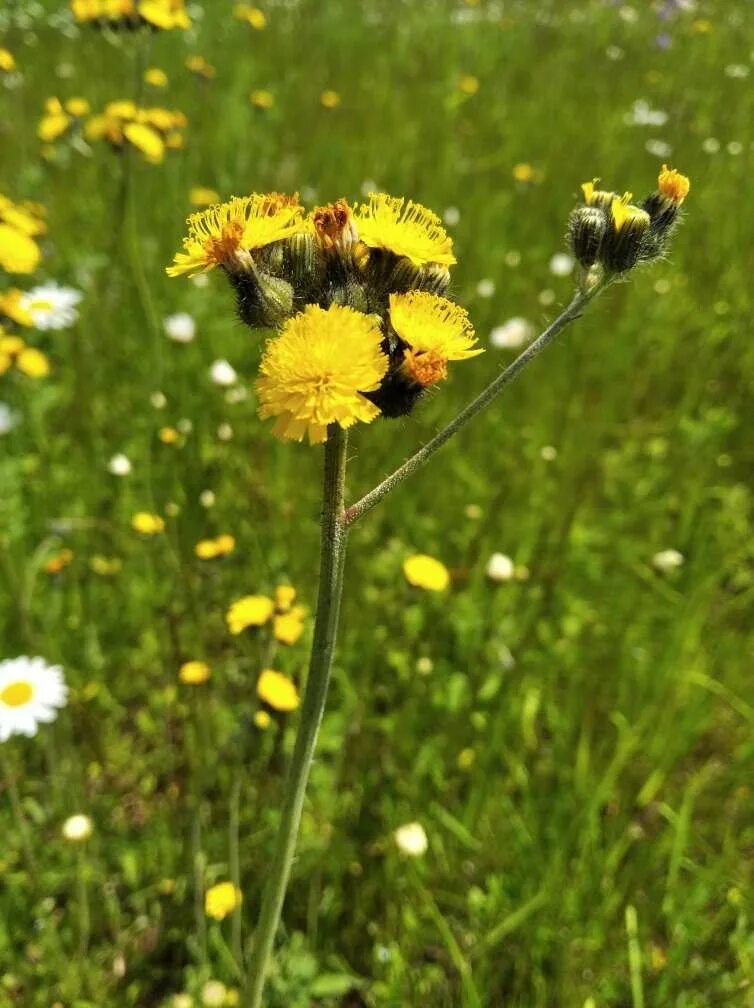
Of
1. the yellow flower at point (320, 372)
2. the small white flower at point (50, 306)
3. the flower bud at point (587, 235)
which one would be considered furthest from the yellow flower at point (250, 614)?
the small white flower at point (50, 306)

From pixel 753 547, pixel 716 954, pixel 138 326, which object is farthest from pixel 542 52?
pixel 716 954

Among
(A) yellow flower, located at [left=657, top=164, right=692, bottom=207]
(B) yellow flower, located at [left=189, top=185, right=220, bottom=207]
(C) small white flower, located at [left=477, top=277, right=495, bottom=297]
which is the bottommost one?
(A) yellow flower, located at [left=657, top=164, right=692, bottom=207]

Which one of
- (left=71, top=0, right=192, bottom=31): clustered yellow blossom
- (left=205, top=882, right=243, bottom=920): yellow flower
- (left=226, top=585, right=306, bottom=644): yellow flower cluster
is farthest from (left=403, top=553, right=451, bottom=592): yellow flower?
(left=71, top=0, right=192, bottom=31): clustered yellow blossom

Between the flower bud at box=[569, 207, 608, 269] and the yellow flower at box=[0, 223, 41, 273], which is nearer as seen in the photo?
the flower bud at box=[569, 207, 608, 269]

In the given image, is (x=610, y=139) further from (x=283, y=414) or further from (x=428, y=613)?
(x=283, y=414)

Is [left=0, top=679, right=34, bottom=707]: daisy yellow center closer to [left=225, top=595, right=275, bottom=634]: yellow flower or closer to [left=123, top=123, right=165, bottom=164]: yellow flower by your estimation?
[left=225, top=595, right=275, bottom=634]: yellow flower

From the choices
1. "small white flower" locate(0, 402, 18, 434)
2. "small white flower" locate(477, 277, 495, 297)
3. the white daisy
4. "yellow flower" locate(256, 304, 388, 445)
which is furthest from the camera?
"small white flower" locate(477, 277, 495, 297)

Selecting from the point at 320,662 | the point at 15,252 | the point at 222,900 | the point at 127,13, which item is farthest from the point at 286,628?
the point at 127,13
